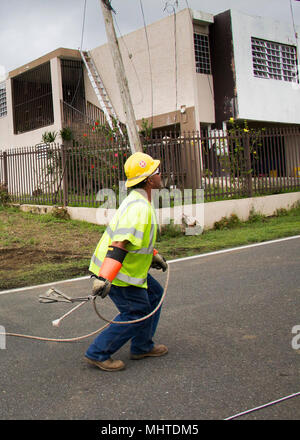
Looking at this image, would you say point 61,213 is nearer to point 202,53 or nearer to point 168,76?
point 168,76

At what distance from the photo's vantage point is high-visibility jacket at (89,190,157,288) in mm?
3713

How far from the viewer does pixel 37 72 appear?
2194cm

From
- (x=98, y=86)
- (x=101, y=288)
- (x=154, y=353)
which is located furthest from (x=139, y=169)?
(x=98, y=86)

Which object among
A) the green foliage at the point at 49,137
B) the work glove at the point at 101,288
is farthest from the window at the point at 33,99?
the work glove at the point at 101,288

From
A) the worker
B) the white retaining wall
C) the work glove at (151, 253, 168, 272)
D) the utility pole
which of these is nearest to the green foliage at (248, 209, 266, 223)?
the white retaining wall

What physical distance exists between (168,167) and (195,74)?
6.35 meters

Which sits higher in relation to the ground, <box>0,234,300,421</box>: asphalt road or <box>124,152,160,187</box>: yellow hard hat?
<box>124,152,160,187</box>: yellow hard hat

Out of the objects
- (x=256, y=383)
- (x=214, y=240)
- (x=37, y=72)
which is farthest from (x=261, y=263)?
(x=37, y=72)

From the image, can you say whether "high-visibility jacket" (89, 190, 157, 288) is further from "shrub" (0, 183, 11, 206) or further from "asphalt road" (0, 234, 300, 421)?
"shrub" (0, 183, 11, 206)

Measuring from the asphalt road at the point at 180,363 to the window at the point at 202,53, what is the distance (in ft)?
43.8

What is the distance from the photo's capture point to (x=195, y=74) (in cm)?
1728

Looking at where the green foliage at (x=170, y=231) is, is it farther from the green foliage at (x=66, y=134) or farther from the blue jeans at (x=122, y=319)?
the green foliage at (x=66, y=134)

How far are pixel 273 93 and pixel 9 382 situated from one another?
17849mm
